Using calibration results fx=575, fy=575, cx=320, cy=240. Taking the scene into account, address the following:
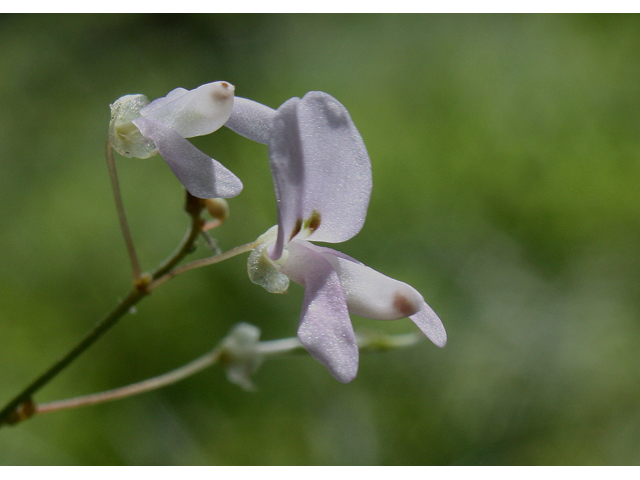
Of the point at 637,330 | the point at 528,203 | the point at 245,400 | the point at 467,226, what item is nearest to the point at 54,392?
the point at 245,400

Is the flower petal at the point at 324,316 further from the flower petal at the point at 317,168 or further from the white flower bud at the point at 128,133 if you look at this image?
the white flower bud at the point at 128,133

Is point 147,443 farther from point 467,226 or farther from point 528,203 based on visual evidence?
point 528,203

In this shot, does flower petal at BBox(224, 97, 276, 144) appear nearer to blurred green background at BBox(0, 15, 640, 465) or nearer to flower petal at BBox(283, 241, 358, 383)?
flower petal at BBox(283, 241, 358, 383)

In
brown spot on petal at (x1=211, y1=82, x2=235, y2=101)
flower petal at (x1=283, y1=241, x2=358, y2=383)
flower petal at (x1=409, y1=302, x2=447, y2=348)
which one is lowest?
flower petal at (x1=409, y1=302, x2=447, y2=348)

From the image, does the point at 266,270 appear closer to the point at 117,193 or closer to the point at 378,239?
the point at 117,193

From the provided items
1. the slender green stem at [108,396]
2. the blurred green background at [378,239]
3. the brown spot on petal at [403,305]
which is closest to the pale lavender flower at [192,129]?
the brown spot on petal at [403,305]

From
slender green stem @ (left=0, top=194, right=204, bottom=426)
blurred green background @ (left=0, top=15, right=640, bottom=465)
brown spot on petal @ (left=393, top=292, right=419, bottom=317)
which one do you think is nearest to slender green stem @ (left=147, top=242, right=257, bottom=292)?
slender green stem @ (left=0, top=194, right=204, bottom=426)

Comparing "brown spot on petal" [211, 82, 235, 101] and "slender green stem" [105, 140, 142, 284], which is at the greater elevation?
"brown spot on petal" [211, 82, 235, 101]
